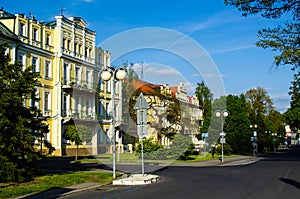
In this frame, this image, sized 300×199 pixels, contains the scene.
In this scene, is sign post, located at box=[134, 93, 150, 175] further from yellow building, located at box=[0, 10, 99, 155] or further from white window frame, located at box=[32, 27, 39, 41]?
white window frame, located at box=[32, 27, 39, 41]

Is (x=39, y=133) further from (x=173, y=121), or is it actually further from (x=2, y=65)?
(x=173, y=121)

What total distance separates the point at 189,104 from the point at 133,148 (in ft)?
39.3

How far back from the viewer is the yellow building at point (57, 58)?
1639 inches

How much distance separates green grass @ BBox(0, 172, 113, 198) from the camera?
14.0 metres

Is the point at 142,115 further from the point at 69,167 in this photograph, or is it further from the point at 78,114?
the point at 78,114

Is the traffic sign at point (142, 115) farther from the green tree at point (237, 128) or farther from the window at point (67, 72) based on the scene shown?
the green tree at point (237, 128)

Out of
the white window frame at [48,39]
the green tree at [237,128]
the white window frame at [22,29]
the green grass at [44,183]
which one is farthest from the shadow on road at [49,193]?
the green tree at [237,128]

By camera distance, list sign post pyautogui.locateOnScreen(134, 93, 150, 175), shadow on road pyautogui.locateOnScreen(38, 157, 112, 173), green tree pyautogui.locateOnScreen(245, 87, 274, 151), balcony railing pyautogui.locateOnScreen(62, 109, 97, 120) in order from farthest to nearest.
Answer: green tree pyautogui.locateOnScreen(245, 87, 274, 151) < balcony railing pyautogui.locateOnScreen(62, 109, 97, 120) < shadow on road pyautogui.locateOnScreen(38, 157, 112, 173) < sign post pyautogui.locateOnScreen(134, 93, 150, 175)

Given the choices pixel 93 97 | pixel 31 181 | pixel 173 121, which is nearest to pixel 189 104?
pixel 173 121

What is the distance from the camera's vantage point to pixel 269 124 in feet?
270

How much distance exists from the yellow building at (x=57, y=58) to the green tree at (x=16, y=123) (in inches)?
867

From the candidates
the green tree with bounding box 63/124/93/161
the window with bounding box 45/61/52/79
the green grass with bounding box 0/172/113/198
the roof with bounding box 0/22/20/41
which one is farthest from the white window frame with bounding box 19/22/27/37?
the green grass with bounding box 0/172/113/198

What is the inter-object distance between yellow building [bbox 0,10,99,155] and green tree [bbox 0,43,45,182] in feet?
72.2

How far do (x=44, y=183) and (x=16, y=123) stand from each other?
283 cm
